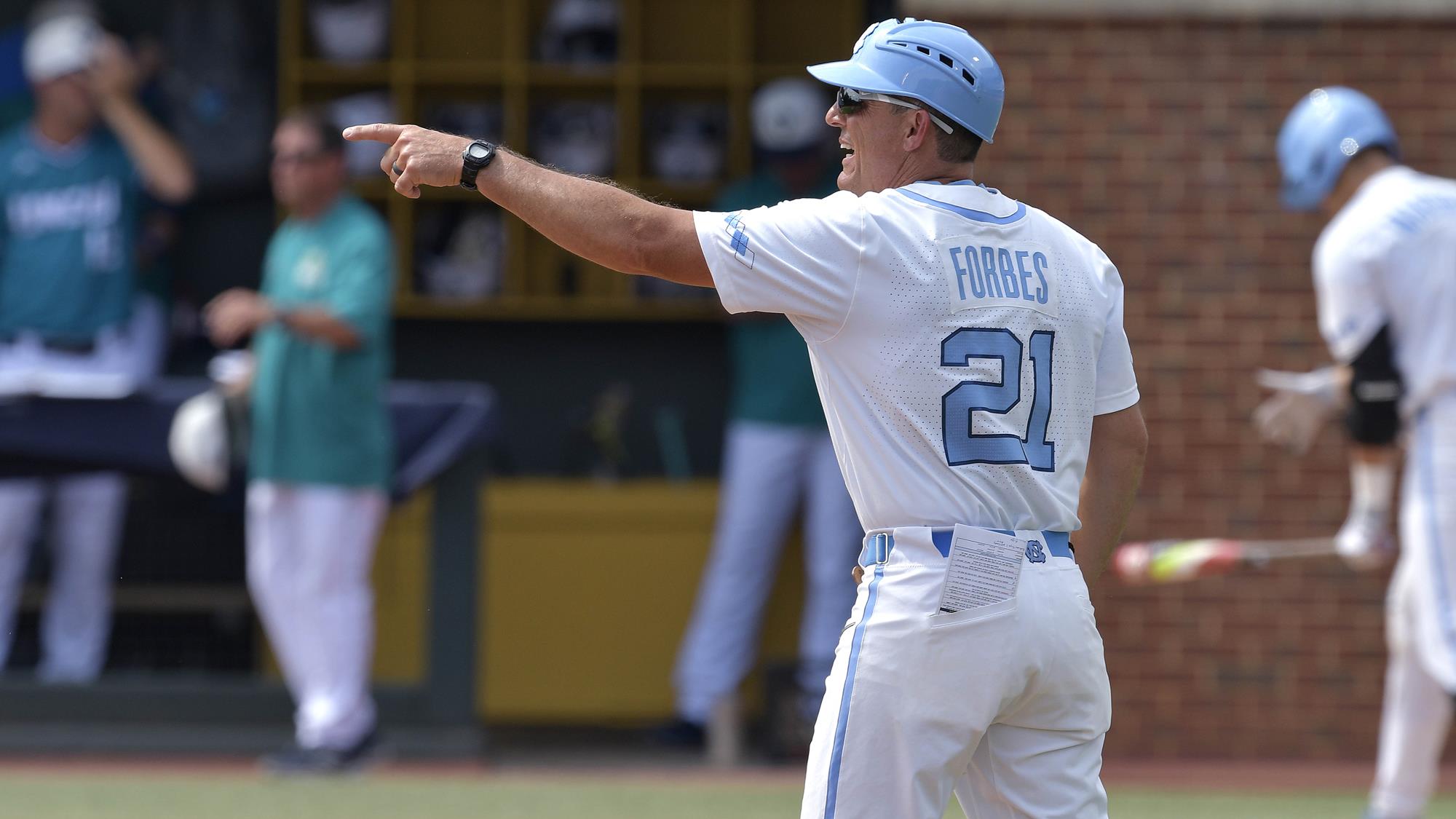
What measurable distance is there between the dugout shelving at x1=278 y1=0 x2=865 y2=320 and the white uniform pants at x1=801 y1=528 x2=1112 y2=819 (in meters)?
5.84

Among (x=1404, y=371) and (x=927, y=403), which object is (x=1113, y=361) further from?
(x=1404, y=371)

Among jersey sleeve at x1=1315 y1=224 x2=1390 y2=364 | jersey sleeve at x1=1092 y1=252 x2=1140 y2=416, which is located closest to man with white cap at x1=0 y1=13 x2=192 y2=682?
jersey sleeve at x1=1315 y1=224 x2=1390 y2=364

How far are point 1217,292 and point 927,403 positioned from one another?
15.9 feet

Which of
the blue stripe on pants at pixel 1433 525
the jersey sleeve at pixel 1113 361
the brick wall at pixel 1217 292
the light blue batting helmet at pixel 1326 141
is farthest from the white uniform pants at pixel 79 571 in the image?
the jersey sleeve at pixel 1113 361

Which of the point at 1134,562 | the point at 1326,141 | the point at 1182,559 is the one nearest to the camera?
the point at 1134,562

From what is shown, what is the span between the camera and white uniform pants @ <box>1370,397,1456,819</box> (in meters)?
5.91

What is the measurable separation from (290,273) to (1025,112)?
2984 millimetres

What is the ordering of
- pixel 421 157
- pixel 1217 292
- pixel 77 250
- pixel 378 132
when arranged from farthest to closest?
pixel 77 250 → pixel 1217 292 → pixel 378 132 → pixel 421 157

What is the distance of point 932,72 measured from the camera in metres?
3.32

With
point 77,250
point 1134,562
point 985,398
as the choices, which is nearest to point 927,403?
point 985,398

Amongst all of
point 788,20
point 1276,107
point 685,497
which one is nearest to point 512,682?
point 685,497

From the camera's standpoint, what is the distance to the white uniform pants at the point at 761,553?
7.94 metres

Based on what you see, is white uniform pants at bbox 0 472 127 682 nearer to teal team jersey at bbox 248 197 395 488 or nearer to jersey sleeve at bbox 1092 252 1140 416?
teal team jersey at bbox 248 197 395 488

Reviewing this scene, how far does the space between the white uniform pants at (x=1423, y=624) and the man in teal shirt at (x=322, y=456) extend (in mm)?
3693
